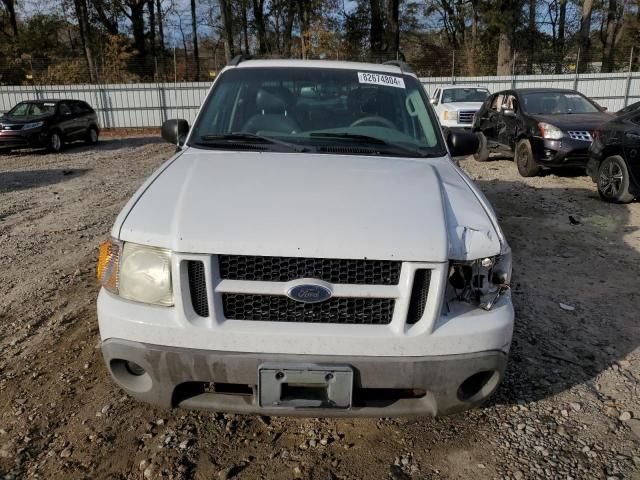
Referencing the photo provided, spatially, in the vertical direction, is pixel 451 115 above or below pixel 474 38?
below

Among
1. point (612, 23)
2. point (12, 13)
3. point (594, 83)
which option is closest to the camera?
point (594, 83)

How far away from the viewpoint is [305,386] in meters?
2.17

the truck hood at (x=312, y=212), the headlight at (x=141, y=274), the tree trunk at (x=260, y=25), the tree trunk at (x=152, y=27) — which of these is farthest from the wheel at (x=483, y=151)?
the tree trunk at (x=152, y=27)

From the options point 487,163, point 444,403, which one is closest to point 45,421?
point 444,403

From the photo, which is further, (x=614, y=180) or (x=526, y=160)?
(x=526, y=160)

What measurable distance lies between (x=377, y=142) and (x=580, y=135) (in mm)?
7280

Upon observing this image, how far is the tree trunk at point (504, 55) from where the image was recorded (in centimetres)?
2390

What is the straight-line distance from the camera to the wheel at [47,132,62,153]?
50.2 ft

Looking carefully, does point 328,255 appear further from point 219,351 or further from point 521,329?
point 521,329

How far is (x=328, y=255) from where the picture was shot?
2.09 m

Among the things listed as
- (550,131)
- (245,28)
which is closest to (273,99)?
(550,131)

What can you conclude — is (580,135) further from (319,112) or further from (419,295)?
(419,295)

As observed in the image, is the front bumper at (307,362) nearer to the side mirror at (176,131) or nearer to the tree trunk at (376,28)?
the side mirror at (176,131)

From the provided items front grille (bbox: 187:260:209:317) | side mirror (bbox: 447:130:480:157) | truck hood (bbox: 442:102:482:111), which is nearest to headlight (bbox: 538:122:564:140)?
truck hood (bbox: 442:102:482:111)
